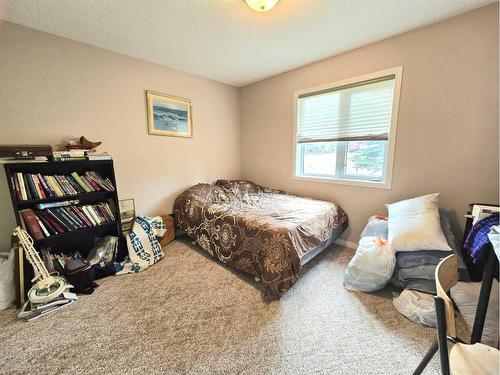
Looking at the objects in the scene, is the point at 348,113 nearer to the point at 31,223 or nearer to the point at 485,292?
the point at 485,292

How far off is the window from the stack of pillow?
514mm

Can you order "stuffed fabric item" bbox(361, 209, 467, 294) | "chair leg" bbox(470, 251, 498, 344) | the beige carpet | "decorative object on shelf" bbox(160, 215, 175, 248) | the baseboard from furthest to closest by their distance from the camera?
"decorative object on shelf" bbox(160, 215, 175, 248), the baseboard, "stuffed fabric item" bbox(361, 209, 467, 294), the beige carpet, "chair leg" bbox(470, 251, 498, 344)

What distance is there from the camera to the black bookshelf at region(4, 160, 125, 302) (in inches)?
72.1

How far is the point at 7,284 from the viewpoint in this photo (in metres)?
1.63

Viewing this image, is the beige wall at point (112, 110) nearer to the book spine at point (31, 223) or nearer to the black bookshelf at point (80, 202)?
the black bookshelf at point (80, 202)

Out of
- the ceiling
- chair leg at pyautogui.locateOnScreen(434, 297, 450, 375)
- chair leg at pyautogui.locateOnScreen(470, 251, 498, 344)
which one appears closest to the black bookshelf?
the ceiling

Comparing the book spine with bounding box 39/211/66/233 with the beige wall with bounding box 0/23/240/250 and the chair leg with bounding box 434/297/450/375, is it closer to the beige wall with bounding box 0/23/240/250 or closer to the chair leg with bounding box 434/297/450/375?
the beige wall with bounding box 0/23/240/250

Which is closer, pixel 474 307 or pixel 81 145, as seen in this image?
pixel 474 307

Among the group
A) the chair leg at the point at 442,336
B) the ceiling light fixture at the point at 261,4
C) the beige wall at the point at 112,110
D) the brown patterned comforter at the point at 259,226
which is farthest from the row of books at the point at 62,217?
the chair leg at the point at 442,336

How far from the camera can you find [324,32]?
2.01 m

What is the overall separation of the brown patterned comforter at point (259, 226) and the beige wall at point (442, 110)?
70 cm

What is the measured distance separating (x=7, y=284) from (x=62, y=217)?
0.60 meters

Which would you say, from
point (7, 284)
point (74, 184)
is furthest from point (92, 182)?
point (7, 284)

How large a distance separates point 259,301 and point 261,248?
17.0 inches
